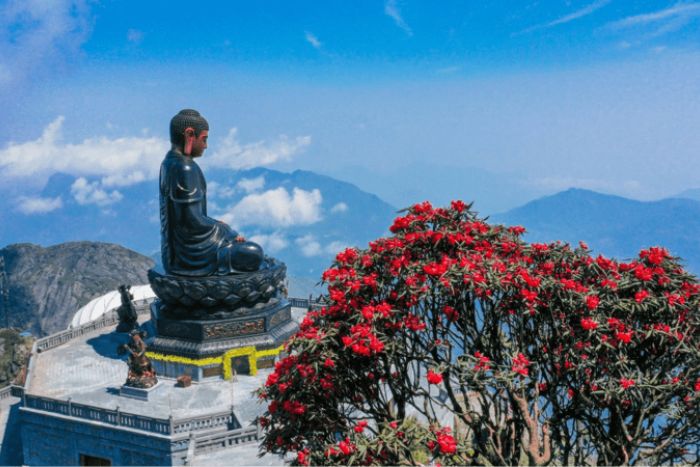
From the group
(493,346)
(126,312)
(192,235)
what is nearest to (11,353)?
(126,312)

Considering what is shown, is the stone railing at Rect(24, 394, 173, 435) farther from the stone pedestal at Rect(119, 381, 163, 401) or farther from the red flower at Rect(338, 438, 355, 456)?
the red flower at Rect(338, 438, 355, 456)

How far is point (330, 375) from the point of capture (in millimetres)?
7000

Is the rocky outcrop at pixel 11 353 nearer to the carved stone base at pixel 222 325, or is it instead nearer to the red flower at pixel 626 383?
the carved stone base at pixel 222 325

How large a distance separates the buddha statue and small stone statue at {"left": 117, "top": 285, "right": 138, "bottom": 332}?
3.43 m

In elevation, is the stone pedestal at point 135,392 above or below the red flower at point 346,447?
above

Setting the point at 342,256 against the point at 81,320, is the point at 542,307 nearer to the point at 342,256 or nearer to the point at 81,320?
the point at 342,256

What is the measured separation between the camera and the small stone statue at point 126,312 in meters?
21.4

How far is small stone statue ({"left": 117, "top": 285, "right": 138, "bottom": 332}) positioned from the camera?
21.4 meters

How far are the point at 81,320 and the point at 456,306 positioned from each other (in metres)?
25.5

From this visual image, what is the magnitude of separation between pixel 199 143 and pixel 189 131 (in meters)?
0.51

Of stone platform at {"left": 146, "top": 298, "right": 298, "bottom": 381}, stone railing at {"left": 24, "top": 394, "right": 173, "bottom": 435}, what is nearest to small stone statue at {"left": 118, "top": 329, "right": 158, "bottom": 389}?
stone platform at {"left": 146, "top": 298, "right": 298, "bottom": 381}

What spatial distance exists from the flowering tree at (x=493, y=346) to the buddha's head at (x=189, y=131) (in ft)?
41.2

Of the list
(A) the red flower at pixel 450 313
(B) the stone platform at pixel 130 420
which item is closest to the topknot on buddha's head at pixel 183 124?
(B) the stone platform at pixel 130 420

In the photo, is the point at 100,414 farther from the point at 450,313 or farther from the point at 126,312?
the point at 450,313
